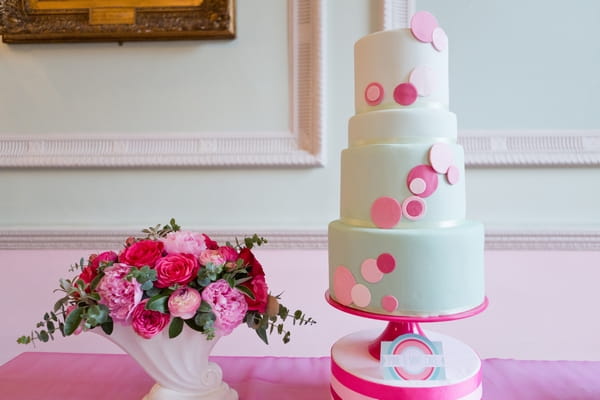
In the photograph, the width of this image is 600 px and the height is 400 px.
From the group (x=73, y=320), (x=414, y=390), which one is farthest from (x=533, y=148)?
(x=73, y=320)

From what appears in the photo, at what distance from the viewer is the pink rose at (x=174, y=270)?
673 millimetres

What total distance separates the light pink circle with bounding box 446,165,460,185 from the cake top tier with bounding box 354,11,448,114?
0.43 ft

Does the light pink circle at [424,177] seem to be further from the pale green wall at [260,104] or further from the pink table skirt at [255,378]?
the pale green wall at [260,104]

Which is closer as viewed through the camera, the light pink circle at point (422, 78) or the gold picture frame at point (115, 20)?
the light pink circle at point (422, 78)

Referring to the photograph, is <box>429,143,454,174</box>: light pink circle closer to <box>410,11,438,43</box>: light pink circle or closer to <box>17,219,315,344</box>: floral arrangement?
<box>410,11,438,43</box>: light pink circle

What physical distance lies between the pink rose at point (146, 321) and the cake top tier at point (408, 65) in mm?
568

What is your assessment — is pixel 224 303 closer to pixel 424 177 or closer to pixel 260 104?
pixel 424 177

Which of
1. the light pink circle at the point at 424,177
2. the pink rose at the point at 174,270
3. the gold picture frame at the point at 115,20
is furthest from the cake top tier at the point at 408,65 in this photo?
the gold picture frame at the point at 115,20

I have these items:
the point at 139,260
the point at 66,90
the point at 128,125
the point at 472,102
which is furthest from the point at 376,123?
the point at 66,90

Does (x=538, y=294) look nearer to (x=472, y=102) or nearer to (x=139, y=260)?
(x=472, y=102)

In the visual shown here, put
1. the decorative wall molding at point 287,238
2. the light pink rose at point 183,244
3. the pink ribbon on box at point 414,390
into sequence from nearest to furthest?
the pink ribbon on box at point 414,390
the light pink rose at point 183,244
the decorative wall molding at point 287,238

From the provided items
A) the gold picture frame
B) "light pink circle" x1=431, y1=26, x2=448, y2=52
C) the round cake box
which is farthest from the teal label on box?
the gold picture frame

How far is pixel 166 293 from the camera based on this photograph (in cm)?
68

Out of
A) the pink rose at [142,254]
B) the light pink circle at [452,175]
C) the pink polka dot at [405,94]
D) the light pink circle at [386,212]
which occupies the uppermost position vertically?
the pink polka dot at [405,94]
